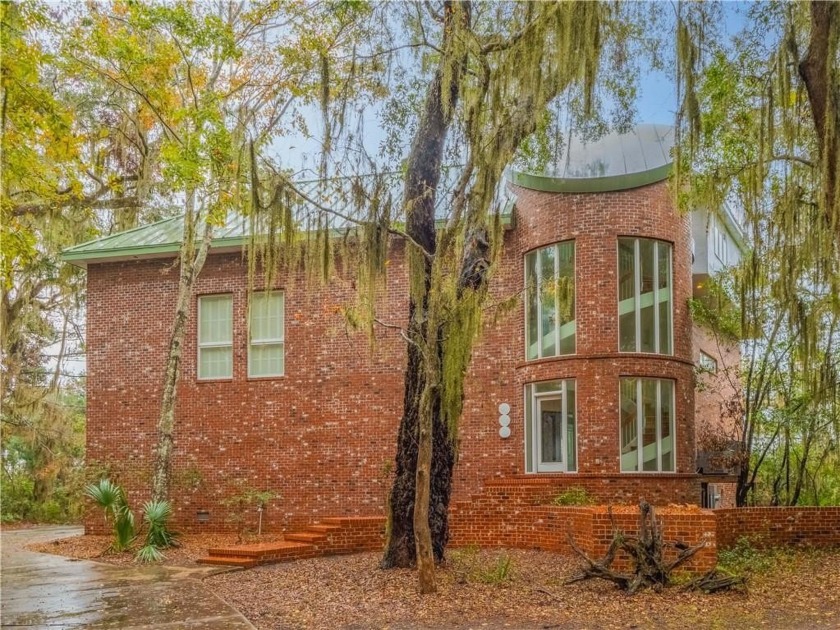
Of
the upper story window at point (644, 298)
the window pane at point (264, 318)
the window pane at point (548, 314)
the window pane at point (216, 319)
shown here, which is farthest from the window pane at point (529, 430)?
the window pane at point (216, 319)

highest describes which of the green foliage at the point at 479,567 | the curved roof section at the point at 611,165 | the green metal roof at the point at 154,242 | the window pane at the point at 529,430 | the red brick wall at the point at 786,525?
the curved roof section at the point at 611,165

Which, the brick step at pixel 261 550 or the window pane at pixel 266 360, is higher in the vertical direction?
the window pane at pixel 266 360

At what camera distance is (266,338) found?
1606 centimetres

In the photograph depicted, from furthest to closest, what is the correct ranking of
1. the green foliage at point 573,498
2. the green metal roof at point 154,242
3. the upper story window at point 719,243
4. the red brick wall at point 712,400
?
the upper story window at point 719,243, the green metal roof at point 154,242, the red brick wall at point 712,400, the green foliage at point 573,498

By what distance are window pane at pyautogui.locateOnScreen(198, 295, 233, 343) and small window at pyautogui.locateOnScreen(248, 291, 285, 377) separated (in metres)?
0.52

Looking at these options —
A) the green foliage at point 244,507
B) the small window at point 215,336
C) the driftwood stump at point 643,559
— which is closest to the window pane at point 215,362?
the small window at point 215,336

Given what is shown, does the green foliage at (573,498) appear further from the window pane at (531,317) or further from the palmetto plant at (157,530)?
the palmetto plant at (157,530)

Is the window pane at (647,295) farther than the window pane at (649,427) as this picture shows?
Yes

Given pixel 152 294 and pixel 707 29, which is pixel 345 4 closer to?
pixel 707 29

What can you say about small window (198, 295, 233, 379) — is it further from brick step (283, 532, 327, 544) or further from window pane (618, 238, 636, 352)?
window pane (618, 238, 636, 352)

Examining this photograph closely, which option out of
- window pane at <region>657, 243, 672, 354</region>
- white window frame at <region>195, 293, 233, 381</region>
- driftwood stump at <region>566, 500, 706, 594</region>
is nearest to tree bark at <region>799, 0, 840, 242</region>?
driftwood stump at <region>566, 500, 706, 594</region>

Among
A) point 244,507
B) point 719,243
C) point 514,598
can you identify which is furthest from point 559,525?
point 719,243

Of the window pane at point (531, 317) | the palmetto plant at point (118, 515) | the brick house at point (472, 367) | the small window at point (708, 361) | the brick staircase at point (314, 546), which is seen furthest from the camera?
the small window at point (708, 361)

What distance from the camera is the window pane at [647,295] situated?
46.4 ft
